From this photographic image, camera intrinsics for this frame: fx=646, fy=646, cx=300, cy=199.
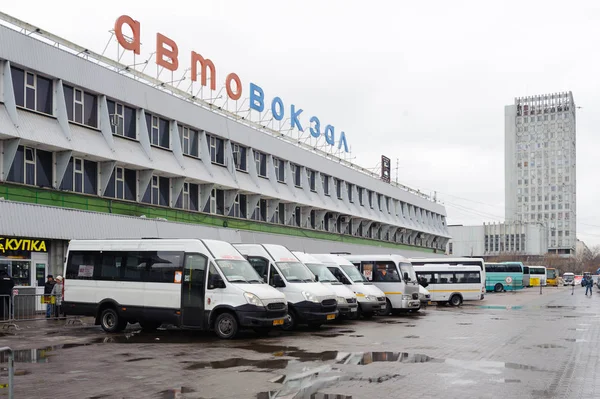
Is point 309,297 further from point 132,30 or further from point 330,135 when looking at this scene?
point 330,135

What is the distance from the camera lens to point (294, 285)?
20484 millimetres

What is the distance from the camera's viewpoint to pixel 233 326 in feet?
57.6

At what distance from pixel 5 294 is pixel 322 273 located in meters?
11.4

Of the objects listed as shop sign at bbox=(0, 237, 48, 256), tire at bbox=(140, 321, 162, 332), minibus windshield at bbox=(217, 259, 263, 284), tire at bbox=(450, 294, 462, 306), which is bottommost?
tire at bbox=(450, 294, 462, 306)

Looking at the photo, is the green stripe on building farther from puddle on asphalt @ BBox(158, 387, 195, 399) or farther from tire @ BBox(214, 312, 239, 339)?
puddle on asphalt @ BBox(158, 387, 195, 399)

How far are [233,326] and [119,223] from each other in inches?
555

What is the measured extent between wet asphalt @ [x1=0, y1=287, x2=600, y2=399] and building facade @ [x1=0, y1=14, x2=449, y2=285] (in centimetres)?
745

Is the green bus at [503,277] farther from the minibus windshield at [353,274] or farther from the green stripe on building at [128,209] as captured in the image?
the minibus windshield at [353,274]

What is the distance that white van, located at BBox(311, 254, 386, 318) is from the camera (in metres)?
25.3

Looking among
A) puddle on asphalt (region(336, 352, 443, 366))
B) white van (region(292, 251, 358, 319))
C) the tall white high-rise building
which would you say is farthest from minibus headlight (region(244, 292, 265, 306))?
the tall white high-rise building

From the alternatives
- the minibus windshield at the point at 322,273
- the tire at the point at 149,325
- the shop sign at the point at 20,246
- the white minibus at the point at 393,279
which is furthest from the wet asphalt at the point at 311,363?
the white minibus at the point at 393,279


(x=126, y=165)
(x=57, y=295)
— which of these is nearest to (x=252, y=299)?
(x=57, y=295)

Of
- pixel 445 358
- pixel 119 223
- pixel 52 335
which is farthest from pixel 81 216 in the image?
pixel 445 358

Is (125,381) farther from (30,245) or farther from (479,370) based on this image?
(30,245)
